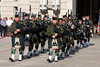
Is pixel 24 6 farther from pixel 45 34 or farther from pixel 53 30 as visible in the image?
pixel 53 30

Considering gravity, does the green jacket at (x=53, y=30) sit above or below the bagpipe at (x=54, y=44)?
above

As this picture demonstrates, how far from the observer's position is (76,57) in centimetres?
1608

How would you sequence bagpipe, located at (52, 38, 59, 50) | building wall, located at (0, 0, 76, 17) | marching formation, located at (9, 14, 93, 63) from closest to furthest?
bagpipe, located at (52, 38, 59, 50), marching formation, located at (9, 14, 93, 63), building wall, located at (0, 0, 76, 17)

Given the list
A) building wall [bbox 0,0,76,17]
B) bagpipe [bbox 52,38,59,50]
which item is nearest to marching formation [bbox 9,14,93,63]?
bagpipe [bbox 52,38,59,50]

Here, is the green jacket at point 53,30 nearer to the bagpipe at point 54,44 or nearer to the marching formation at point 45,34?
the marching formation at point 45,34

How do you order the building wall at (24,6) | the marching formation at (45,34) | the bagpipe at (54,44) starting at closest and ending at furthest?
1. the bagpipe at (54,44)
2. the marching formation at (45,34)
3. the building wall at (24,6)

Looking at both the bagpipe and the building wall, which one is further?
the building wall

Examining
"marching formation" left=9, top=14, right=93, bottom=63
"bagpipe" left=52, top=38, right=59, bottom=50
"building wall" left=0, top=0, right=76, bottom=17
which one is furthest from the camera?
"building wall" left=0, top=0, right=76, bottom=17

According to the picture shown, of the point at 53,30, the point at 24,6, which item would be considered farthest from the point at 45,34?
the point at 24,6

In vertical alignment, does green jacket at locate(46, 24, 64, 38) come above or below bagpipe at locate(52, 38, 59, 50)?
above

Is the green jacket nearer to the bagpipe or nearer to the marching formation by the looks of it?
the marching formation

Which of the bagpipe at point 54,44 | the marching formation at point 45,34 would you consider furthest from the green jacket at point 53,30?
the bagpipe at point 54,44

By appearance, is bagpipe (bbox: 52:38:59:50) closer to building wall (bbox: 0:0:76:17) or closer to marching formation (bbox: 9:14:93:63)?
marching formation (bbox: 9:14:93:63)

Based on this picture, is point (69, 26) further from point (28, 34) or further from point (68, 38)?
point (28, 34)
